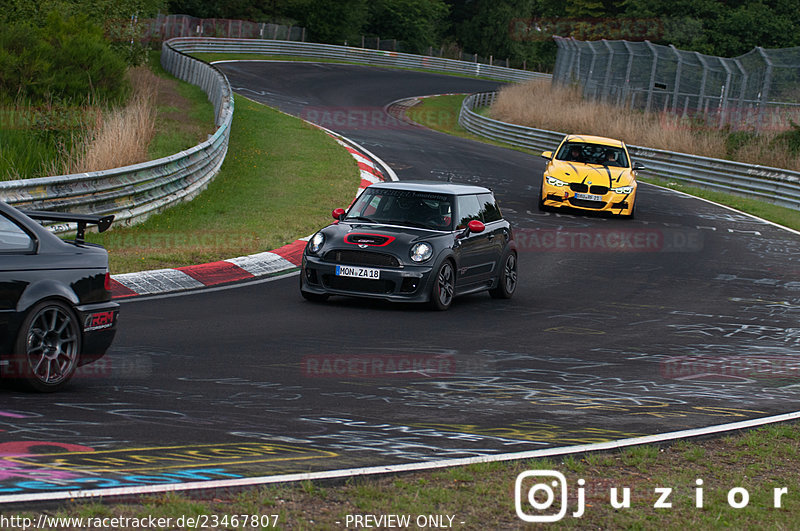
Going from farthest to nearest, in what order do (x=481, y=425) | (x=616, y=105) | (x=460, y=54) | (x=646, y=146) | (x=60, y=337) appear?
(x=460, y=54)
(x=616, y=105)
(x=646, y=146)
(x=60, y=337)
(x=481, y=425)

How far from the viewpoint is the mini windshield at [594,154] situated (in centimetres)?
2433

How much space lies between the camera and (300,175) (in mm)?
24797

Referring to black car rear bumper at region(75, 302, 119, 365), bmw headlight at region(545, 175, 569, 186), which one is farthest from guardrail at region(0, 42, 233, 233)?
bmw headlight at region(545, 175, 569, 186)

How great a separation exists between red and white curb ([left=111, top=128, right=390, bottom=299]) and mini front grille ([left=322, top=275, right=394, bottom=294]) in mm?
1843

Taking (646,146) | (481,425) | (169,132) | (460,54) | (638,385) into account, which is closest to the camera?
(481,425)

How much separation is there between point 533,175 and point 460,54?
Answer: 57671mm

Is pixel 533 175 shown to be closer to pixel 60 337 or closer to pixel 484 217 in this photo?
pixel 484 217

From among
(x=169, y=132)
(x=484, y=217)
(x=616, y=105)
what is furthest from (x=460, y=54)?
(x=484, y=217)

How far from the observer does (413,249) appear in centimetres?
1277

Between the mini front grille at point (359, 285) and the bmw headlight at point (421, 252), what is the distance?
42 cm

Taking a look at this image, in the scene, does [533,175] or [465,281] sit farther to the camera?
[533,175]

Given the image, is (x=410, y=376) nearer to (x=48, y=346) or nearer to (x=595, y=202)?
(x=48, y=346)

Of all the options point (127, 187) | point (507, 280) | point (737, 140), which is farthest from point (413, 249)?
point (737, 140)

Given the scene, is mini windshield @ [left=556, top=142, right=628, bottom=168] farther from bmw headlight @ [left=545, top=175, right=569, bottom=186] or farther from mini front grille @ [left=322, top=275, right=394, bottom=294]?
mini front grille @ [left=322, top=275, right=394, bottom=294]
